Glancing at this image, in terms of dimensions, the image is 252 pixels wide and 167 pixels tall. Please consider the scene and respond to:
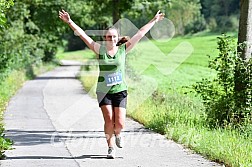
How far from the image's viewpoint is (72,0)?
40.0 metres

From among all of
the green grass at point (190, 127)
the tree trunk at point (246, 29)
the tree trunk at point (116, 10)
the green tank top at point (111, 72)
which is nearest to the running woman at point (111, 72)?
the green tank top at point (111, 72)

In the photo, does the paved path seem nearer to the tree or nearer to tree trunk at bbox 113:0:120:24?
the tree

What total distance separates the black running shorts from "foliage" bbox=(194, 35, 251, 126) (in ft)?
10.5

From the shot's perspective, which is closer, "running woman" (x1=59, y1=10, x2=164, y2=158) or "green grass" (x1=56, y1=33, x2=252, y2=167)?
"green grass" (x1=56, y1=33, x2=252, y2=167)

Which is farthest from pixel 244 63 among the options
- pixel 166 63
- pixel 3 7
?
pixel 166 63

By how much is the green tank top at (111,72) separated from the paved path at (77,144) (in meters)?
1.14

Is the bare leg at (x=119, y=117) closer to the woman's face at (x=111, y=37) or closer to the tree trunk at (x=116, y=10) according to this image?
the woman's face at (x=111, y=37)

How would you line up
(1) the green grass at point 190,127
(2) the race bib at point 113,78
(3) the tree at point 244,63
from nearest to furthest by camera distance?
(1) the green grass at point 190,127, (2) the race bib at point 113,78, (3) the tree at point 244,63

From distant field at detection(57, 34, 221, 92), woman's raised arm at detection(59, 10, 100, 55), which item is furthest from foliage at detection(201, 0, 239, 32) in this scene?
woman's raised arm at detection(59, 10, 100, 55)

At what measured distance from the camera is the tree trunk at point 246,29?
11246 mm

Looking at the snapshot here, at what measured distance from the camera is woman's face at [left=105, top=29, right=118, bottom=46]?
847 cm

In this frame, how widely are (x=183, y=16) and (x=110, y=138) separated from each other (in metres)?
59.3

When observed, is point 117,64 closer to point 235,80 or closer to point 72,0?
point 235,80

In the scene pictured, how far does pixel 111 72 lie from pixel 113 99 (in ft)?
1.47
